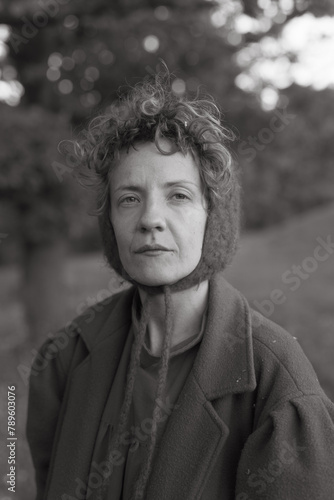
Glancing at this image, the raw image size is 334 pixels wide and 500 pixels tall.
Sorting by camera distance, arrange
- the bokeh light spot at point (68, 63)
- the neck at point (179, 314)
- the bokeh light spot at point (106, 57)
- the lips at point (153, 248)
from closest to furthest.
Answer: the lips at point (153, 248)
the neck at point (179, 314)
the bokeh light spot at point (106, 57)
the bokeh light spot at point (68, 63)

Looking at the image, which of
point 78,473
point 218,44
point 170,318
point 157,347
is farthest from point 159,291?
point 218,44

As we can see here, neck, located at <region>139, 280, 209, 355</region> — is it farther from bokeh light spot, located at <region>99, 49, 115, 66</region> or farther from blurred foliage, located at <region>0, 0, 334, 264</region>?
bokeh light spot, located at <region>99, 49, 115, 66</region>

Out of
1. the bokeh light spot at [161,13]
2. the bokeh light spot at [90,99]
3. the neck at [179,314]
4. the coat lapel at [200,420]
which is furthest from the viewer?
the bokeh light spot at [90,99]

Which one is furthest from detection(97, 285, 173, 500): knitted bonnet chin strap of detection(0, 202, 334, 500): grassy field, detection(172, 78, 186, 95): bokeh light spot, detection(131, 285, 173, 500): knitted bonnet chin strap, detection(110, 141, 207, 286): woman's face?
detection(172, 78, 186, 95): bokeh light spot

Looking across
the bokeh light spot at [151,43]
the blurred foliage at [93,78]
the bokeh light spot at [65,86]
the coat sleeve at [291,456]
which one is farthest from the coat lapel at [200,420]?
→ the bokeh light spot at [65,86]

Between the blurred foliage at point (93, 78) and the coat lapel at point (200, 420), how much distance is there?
3572 millimetres

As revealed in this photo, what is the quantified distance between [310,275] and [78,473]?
28.0ft

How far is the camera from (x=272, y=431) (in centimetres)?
152

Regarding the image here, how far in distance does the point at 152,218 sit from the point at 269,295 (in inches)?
284

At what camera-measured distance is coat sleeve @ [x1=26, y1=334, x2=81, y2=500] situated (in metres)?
2.14

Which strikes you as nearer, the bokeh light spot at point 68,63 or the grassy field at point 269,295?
the grassy field at point 269,295

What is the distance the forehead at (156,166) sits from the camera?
1.71 metres

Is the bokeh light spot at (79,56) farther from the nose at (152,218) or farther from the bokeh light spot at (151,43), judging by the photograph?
the nose at (152,218)

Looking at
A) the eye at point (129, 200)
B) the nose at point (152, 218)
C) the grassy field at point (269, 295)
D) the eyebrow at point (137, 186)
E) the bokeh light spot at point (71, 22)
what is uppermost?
the bokeh light spot at point (71, 22)
